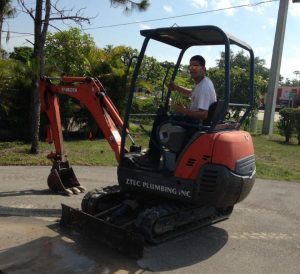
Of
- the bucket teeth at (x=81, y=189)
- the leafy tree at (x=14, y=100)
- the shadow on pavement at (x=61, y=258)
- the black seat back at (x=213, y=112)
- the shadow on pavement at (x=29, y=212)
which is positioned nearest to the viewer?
the shadow on pavement at (x=61, y=258)

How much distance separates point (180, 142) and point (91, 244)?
1.73 metres

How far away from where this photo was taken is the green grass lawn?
11.8 m

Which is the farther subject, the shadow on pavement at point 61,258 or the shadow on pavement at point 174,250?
the shadow on pavement at point 174,250

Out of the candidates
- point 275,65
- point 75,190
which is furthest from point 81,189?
point 275,65

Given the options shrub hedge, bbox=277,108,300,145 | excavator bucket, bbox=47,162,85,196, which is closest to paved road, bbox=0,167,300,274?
excavator bucket, bbox=47,162,85,196

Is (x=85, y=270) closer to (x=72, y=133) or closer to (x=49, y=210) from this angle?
(x=49, y=210)

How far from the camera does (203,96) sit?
6250 mm

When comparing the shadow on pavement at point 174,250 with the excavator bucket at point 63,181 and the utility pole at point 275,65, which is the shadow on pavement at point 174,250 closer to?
the excavator bucket at point 63,181

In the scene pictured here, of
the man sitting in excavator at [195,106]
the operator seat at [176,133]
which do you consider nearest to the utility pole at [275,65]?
the man sitting in excavator at [195,106]

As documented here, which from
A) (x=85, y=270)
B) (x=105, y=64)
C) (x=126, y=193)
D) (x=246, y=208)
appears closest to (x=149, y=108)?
(x=105, y=64)

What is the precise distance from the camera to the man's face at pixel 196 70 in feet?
21.1

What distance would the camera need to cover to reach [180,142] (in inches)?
244

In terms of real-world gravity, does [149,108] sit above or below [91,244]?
above

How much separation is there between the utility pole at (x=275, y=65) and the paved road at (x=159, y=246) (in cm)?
1438
